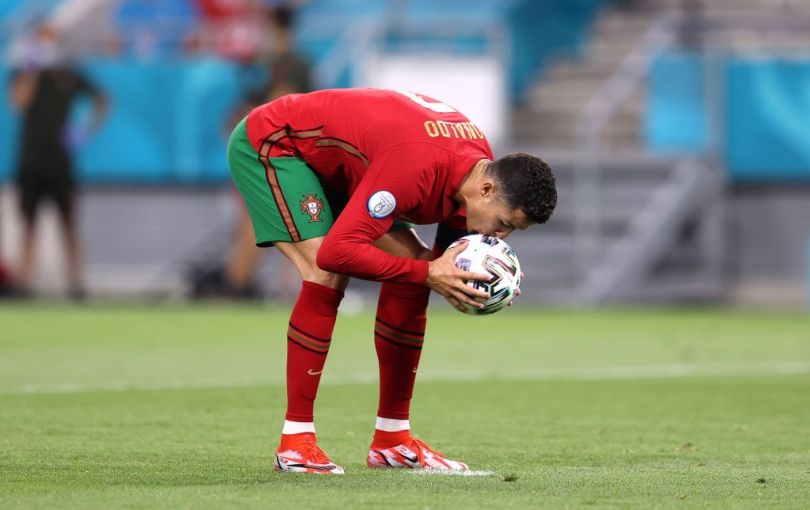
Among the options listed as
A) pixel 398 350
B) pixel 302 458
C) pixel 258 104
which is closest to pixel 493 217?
pixel 398 350

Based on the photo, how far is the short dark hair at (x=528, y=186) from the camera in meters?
5.95

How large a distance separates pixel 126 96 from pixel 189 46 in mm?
1916

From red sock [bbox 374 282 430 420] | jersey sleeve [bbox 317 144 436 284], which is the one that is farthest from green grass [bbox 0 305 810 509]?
jersey sleeve [bbox 317 144 436 284]

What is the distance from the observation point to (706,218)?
738 inches

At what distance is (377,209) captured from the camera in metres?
5.90

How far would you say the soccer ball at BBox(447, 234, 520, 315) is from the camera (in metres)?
5.98

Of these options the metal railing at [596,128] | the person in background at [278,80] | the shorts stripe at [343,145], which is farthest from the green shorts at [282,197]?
the metal railing at [596,128]

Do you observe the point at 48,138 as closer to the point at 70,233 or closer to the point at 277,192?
the point at 70,233

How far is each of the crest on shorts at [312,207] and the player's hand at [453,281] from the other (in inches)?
22.9

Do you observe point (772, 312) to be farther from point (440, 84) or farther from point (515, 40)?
point (515, 40)

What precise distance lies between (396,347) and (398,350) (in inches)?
0.6

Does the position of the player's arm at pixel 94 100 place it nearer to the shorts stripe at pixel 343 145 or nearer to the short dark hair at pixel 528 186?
the shorts stripe at pixel 343 145

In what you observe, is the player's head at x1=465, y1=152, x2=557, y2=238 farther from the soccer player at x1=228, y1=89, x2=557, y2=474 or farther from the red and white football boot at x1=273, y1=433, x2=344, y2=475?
the red and white football boot at x1=273, y1=433, x2=344, y2=475

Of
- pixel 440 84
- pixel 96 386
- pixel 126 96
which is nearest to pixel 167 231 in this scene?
pixel 126 96
